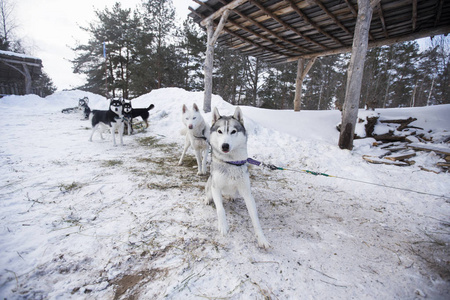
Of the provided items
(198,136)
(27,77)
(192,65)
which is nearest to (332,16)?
(198,136)

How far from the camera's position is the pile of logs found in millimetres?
4008

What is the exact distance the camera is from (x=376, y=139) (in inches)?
211

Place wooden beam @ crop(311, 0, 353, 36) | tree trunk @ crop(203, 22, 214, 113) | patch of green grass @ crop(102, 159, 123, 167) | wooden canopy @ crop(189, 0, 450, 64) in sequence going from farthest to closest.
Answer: tree trunk @ crop(203, 22, 214, 113) < wooden canopy @ crop(189, 0, 450, 64) < wooden beam @ crop(311, 0, 353, 36) < patch of green grass @ crop(102, 159, 123, 167)

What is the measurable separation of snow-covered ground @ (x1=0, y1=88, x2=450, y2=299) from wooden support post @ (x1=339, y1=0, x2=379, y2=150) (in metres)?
0.99

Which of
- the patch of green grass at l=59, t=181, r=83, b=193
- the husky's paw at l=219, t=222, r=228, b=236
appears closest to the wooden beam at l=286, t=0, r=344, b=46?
the husky's paw at l=219, t=222, r=228, b=236

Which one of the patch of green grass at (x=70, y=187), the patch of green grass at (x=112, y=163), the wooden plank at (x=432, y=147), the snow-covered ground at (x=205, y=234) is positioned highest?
the wooden plank at (x=432, y=147)

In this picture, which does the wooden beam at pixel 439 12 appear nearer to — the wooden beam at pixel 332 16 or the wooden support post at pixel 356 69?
the wooden beam at pixel 332 16

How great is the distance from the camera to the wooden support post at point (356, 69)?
14.6ft

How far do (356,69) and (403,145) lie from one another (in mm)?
2506

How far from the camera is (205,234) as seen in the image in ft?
6.40

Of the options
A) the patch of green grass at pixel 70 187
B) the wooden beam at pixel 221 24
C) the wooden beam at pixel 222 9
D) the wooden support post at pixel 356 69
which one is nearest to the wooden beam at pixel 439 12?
the wooden support post at pixel 356 69

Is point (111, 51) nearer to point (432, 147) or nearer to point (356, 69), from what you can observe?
point (356, 69)

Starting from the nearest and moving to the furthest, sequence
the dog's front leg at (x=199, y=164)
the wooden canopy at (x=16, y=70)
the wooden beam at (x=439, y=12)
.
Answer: the dog's front leg at (x=199, y=164) → the wooden beam at (x=439, y=12) → the wooden canopy at (x=16, y=70)

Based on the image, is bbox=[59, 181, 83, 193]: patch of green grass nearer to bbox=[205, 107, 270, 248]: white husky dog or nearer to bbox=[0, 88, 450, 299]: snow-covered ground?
bbox=[0, 88, 450, 299]: snow-covered ground
